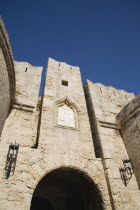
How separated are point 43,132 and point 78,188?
2.74m

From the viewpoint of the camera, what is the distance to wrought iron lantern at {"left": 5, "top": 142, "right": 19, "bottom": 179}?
373 centimetres

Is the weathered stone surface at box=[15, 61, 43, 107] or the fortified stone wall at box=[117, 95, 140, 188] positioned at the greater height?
the weathered stone surface at box=[15, 61, 43, 107]

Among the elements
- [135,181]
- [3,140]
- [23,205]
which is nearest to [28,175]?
[23,205]

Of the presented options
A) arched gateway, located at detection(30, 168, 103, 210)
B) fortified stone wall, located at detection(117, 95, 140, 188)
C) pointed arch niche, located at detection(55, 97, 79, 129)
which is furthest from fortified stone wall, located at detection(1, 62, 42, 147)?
fortified stone wall, located at detection(117, 95, 140, 188)

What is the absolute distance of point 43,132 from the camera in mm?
4941

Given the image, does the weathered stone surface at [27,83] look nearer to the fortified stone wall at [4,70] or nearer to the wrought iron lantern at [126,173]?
the fortified stone wall at [4,70]

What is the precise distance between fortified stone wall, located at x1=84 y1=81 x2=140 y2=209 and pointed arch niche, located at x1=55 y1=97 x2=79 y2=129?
929 millimetres

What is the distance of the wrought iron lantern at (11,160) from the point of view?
3.73m

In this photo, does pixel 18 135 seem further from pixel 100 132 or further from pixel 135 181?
pixel 135 181

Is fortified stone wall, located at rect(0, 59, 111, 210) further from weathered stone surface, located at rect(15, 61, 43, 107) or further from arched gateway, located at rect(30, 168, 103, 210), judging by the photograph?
arched gateway, located at rect(30, 168, 103, 210)

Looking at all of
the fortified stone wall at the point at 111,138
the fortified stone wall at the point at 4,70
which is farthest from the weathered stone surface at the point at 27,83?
the fortified stone wall at the point at 111,138

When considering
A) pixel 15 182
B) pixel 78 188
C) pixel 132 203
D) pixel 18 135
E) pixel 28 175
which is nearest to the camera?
pixel 15 182

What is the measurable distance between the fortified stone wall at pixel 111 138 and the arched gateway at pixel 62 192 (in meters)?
1.08

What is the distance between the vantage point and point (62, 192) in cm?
627
